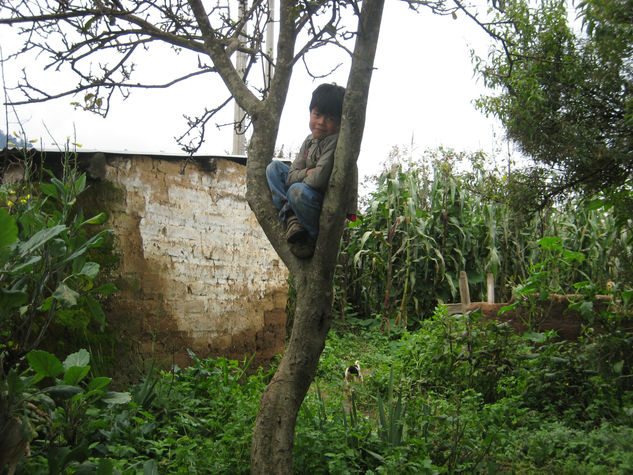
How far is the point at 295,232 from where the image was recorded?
2.68 m

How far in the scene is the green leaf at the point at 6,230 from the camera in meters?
1.58

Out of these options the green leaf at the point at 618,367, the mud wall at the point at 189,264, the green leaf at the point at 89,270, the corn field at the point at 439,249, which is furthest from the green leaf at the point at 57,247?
the corn field at the point at 439,249

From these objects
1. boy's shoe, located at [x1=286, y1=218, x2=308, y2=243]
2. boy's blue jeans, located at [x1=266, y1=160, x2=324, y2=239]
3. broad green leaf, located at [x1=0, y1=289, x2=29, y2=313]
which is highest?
boy's blue jeans, located at [x1=266, y1=160, x2=324, y2=239]

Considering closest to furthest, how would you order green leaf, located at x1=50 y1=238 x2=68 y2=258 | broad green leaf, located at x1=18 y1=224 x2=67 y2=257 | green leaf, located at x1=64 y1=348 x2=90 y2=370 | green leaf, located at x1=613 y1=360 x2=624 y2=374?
1. broad green leaf, located at x1=18 y1=224 x2=67 y2=257
2. green leaf, located at x1=50 y1=238 x2=68 y2=258
3. green leaf, located at x1=64 y1=348 x2=90 y2=370
4. green leaf, located at x1=613 y1=360 x2=624 y2=374

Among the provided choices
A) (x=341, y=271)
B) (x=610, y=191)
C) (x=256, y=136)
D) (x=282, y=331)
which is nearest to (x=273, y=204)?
(x=256, y=136)

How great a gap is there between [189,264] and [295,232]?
2670mm

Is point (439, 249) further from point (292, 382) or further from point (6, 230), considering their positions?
point (6, 230)

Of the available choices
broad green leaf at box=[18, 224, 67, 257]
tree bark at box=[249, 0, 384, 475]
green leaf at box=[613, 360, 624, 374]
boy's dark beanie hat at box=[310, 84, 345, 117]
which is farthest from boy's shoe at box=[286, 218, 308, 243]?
green leaf at box=[613, 360, 624, 374]

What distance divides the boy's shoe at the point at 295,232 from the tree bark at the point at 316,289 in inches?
4.8

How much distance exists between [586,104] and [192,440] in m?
3.48

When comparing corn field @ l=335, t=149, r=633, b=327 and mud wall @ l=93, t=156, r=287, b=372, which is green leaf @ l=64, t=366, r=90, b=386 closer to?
mud wall @ l=93, t=156, r=287, b=372

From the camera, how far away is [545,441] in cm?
321

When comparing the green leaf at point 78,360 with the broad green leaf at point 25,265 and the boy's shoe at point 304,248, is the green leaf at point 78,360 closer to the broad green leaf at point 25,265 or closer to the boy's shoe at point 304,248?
the broad green leaf at point 25,265

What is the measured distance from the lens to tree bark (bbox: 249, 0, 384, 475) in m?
2.52
